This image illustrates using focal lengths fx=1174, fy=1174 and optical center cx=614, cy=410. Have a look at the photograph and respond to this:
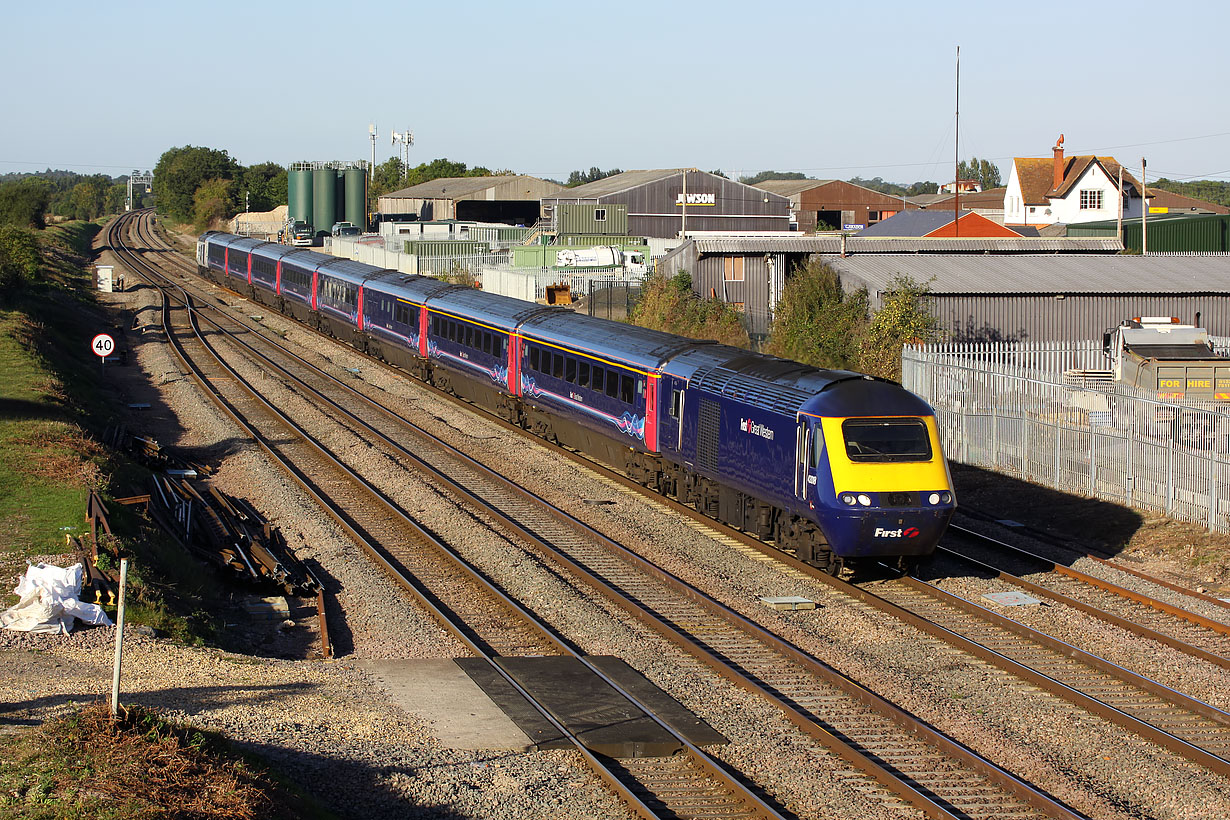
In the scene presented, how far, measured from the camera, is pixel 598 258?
55.2 meters

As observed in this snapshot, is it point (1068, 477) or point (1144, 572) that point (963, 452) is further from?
point (1144, 572)

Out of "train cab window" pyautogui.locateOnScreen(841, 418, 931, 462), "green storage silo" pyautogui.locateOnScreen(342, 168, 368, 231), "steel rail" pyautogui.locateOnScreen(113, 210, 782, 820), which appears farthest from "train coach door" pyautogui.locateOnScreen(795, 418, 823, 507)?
"green storage silo" pyautogui.locateOnScreen(342, 168, 368, 231)

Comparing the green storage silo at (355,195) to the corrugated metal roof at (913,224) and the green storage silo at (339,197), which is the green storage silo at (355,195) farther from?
the corrugated metal roof at (913,224)

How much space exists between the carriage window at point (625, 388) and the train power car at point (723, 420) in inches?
1.6

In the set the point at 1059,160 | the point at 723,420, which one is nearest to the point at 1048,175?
the point at 1059,160

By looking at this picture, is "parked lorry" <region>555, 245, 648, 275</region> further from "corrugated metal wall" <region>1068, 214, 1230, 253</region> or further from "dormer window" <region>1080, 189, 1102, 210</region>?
"dormer window" <region>1080, 189, 1102, 210</region>

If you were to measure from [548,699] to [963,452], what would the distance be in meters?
15.0

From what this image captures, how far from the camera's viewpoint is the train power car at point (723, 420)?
15.4m

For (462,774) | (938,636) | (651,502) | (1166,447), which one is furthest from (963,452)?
(462,774)

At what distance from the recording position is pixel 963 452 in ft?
80.2

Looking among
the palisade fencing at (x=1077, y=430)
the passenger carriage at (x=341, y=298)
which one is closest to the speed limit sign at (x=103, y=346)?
the passenger carriage at (x=341, y=298)

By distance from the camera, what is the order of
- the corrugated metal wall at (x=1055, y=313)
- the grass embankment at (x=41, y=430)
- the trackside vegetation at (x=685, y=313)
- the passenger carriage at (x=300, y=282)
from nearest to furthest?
1. the grass embankment at (x=41, y=430)
2. the corrugated metal wall at (x=1055, y=313)
3. the trackside vegetation at (x=685, y=313)
4. the passenger carriage at (x=300, y=282)

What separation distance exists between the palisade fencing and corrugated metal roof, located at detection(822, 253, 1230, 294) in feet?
21.4

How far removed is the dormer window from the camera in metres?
80.4
